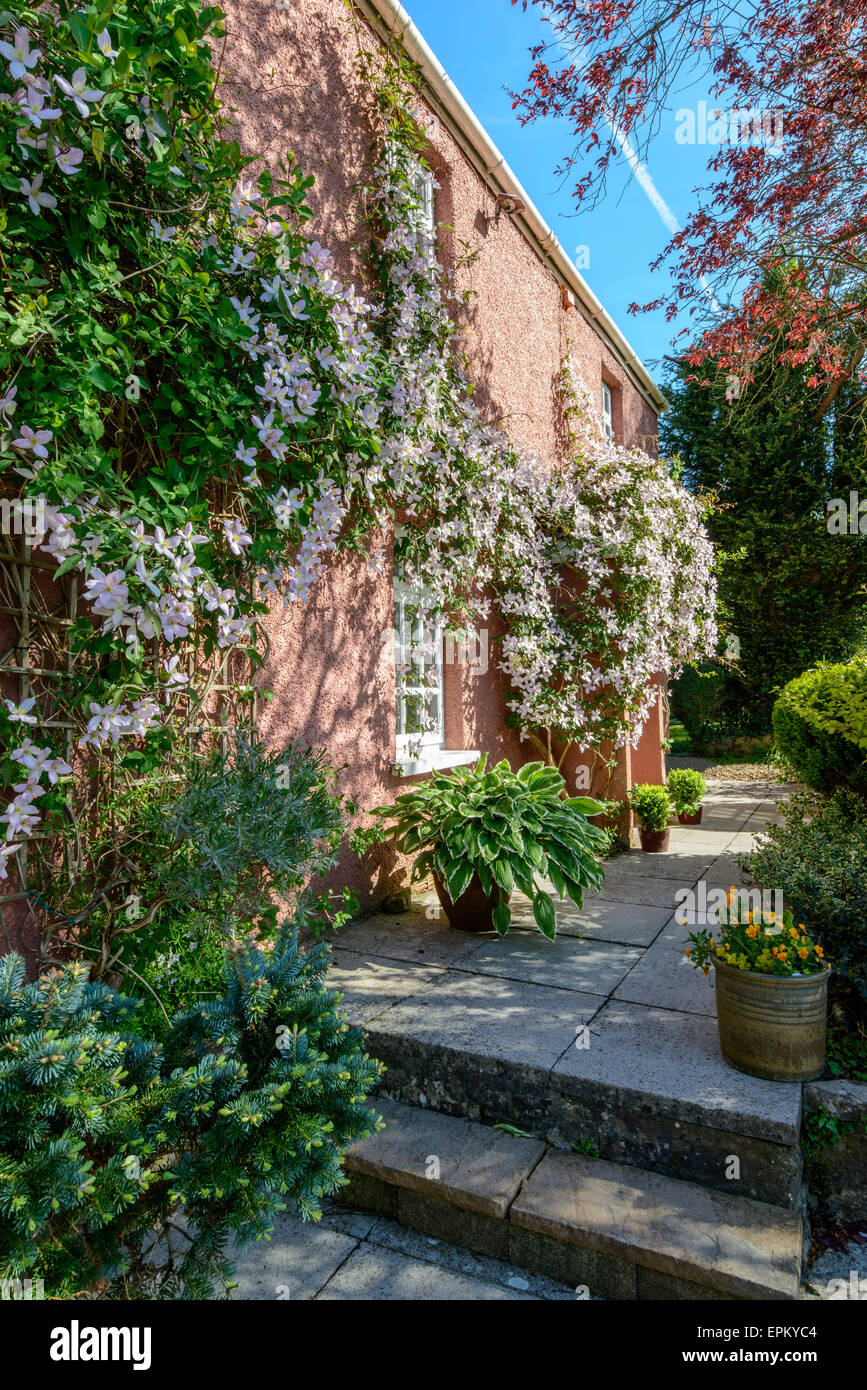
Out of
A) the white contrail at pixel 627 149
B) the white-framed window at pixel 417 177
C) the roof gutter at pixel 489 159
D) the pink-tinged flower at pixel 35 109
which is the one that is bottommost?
the pink-tinged flower at pixel 35 109

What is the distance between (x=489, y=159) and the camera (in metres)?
6.45

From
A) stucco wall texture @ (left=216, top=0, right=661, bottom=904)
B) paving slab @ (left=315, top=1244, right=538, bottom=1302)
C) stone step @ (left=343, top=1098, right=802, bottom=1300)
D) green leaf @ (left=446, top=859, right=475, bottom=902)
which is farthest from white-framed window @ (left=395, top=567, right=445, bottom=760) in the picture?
paving slab @ (left=315, top=1244, right=538, bottom=1302)

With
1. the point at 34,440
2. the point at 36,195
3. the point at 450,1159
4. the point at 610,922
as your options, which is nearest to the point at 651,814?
the point at 610,922

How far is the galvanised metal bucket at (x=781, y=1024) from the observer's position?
2.82 m

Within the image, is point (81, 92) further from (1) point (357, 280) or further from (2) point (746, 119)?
(2) point (746, 119)

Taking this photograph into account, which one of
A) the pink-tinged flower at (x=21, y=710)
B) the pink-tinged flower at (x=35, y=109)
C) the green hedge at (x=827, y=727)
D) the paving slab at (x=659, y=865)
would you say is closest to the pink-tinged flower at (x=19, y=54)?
the pink-tinged flower at (x=35, y=109)

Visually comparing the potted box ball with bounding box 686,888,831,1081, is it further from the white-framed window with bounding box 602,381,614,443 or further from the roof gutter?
the white-framed window with bounding box 602,381,614,443

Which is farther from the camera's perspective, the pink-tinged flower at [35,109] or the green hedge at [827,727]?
the green hedge at [827,727]

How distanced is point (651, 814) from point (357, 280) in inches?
204

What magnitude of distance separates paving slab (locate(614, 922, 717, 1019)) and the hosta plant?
1.68ft

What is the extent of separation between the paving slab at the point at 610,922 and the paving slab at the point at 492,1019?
37.9 inches

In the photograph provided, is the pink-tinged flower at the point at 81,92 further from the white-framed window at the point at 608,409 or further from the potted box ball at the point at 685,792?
the white-framed window at the point at 608,409
